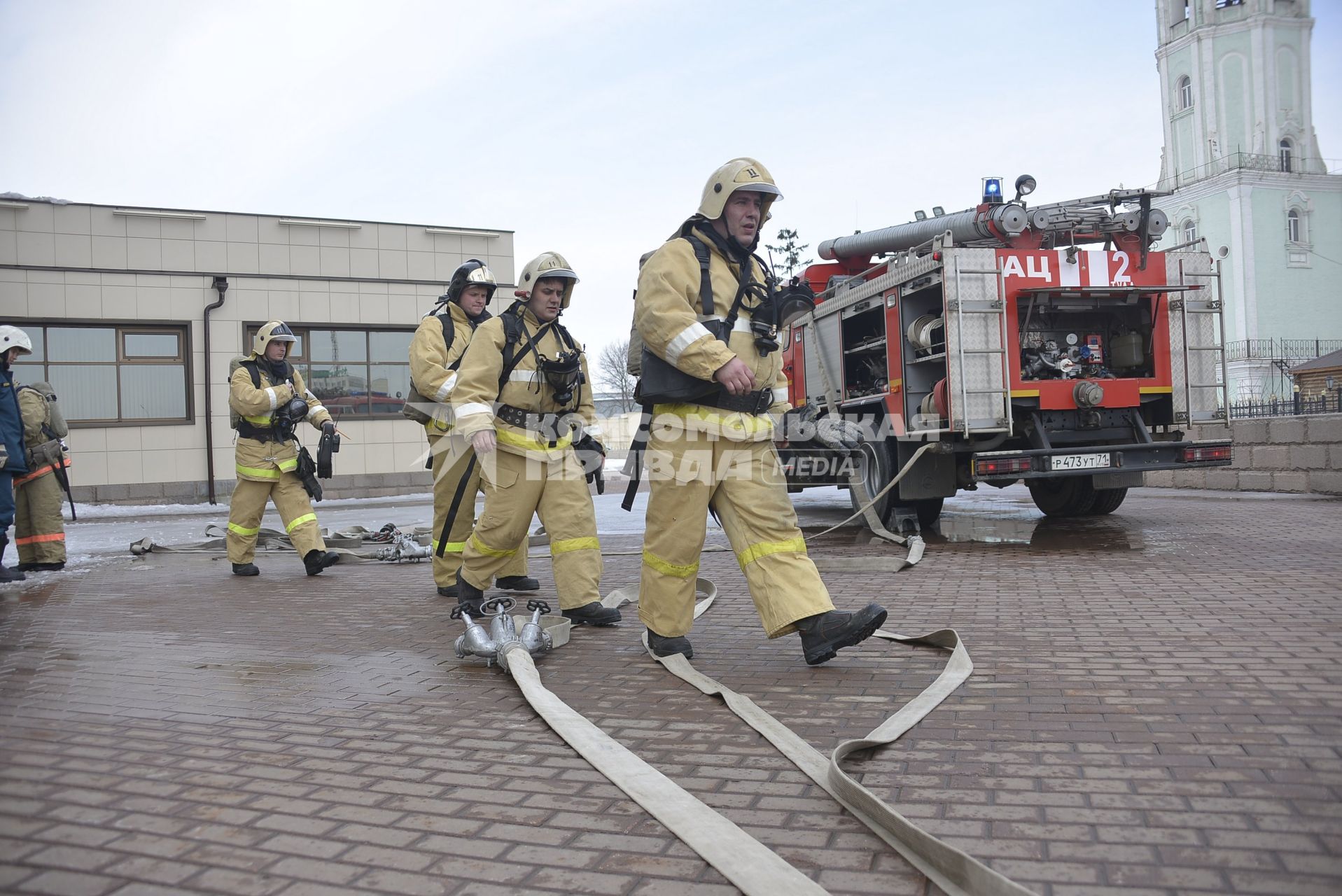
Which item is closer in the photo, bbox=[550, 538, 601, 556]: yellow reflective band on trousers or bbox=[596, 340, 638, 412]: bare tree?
bbox=[550, 538, 601, 556]: yellow reflective band on trousers

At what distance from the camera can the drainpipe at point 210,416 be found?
18250 mm

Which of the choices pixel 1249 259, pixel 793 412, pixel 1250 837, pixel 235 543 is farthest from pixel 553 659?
pixel 1249 259

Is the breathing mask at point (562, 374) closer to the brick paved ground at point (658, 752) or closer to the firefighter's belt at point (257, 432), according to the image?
the brick paved ground at point (658, 752)

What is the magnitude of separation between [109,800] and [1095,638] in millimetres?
3795

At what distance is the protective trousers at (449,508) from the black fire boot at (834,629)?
2.74 meters

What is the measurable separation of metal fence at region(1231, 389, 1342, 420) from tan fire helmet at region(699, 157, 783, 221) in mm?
10465

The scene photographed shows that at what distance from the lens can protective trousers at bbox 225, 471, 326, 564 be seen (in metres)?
8.16

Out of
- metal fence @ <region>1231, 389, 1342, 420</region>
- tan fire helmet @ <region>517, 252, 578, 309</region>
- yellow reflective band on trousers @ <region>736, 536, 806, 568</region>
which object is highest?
tan fire helmet @ <region>517, 252, 578, 309</region>

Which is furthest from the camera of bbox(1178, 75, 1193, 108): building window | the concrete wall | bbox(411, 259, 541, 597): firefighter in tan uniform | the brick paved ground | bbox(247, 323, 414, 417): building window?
bbox(1178, 75, 1193, 108): building window

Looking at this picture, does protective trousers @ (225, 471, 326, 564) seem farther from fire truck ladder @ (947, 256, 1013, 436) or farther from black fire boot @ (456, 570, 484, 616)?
fire truck ladder @ (947, 256, 1013, 436)

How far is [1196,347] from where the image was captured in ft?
29.8

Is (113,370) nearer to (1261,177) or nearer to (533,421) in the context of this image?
(533,421)

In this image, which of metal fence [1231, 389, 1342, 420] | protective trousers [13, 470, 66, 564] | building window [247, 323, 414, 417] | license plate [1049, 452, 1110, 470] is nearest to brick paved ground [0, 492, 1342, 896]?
license plate [1049, 452, 1110, 470]

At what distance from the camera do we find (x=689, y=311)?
4.30 meters
